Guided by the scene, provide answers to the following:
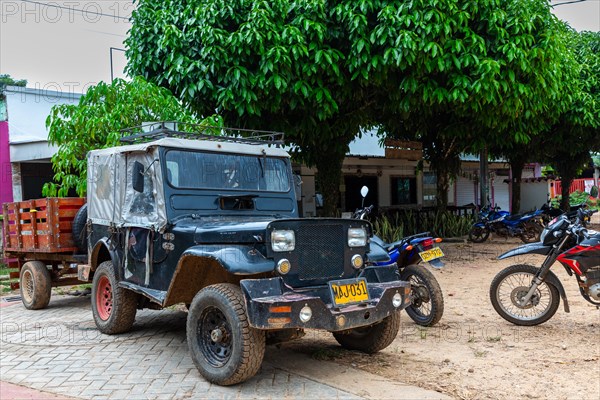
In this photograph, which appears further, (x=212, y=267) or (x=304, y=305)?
(x=212, y=267)

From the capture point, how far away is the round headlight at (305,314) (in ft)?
13.2

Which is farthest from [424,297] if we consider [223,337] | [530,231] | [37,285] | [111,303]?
[530,231]

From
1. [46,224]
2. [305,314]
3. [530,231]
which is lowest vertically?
[530,231]

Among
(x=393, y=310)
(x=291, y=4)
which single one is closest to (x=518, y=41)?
(x=291, y=4)

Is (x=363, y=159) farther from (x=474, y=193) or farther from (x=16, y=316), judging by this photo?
(x=16, y=316)

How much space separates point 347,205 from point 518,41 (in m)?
9.94

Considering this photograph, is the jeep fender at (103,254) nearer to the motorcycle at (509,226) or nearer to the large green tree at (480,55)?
the large green tree at (480,55)

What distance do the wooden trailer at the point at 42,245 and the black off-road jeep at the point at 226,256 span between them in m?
1.10

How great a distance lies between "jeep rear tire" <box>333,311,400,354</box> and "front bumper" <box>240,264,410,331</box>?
0.40m

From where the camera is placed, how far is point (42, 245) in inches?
305

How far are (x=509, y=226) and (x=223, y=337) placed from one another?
496 inches

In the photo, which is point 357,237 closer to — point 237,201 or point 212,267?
point 212,267

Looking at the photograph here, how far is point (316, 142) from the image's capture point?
37.7 ft

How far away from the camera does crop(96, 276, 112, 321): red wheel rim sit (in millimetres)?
6238
